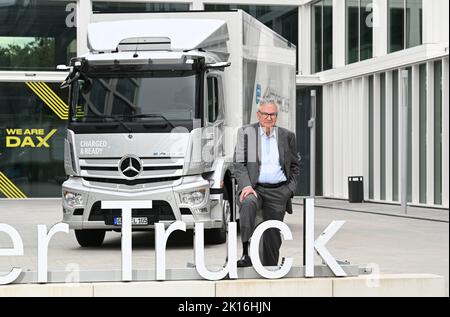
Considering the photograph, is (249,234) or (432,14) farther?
(432,14)

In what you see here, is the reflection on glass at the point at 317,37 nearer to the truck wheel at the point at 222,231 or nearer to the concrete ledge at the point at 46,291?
the truck wheel at the point at 222,231

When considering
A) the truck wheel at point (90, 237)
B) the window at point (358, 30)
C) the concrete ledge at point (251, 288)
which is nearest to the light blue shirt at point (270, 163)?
the concrete ledge at point (251, 288)

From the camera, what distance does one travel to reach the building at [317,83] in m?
27.5

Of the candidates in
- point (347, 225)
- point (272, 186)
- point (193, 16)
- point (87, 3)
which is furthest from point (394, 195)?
point (272, 186)

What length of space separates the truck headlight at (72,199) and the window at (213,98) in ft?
7.13

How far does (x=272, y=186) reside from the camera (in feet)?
30.0

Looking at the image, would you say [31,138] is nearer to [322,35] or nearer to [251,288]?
[322,35]

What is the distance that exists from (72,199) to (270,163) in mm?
5186

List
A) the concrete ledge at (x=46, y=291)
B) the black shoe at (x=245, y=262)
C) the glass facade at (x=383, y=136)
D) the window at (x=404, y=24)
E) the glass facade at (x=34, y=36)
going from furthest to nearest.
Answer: the glass facade at (x=34, y=36), the glass facade at (x=383, y=136), the window at (x=404, y=24), the black shoe at (x=245, y=262), the concrete ledge at (x=46, y=291)

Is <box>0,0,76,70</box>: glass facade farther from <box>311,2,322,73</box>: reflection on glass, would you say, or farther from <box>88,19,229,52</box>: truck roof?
<box>88,19,229,52</box>: truck roof

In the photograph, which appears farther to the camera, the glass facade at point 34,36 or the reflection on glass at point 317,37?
the reflection on glass at point 317,37
